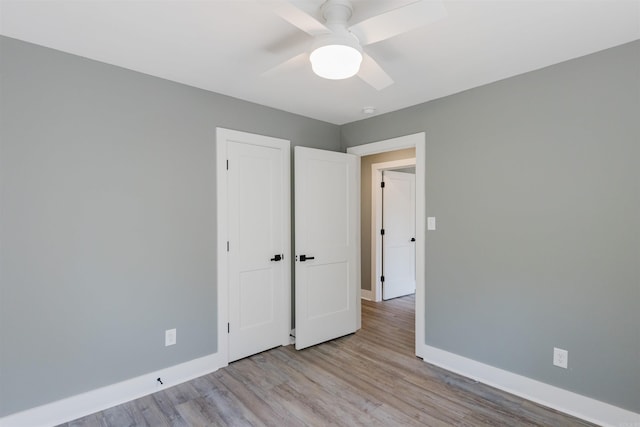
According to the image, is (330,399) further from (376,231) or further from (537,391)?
(376,231)

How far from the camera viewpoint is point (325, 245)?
347cm

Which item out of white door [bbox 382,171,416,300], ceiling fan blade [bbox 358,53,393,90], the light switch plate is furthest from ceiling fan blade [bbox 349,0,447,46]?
white door [bbox 382,171,416,300]

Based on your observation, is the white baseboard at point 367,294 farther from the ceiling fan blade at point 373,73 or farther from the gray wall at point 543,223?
the ceiling fan blade at point 373,73

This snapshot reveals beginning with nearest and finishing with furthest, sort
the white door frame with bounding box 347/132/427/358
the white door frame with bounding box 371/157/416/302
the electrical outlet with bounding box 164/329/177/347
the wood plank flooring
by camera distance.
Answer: the wood plank flooring → the electrical outlet with bounding box 164/329/177/347 → the white door frame with bounding box 347/132/427/358 → the white door frame with bounding box 371/157/416/302

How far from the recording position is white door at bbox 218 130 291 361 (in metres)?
2.96

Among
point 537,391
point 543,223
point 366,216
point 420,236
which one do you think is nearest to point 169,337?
point 420,236

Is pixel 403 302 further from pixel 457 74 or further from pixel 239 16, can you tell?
pixel 239 16

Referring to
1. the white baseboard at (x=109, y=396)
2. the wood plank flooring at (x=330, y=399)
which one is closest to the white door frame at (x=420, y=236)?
the wood plank flooring at (x=330, y=399)

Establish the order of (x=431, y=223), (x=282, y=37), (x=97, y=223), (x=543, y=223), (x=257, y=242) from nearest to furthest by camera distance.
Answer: (x=282, y=37)
(x=97, y=223)
(x=543, y=223)
(x=431, y=223)
(x=257, y=242)

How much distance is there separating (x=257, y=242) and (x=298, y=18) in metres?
2.16

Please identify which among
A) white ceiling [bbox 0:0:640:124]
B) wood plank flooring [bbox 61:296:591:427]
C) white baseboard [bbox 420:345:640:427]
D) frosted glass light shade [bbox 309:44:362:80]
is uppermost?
white ceiling [bbox 0:0:640:124]

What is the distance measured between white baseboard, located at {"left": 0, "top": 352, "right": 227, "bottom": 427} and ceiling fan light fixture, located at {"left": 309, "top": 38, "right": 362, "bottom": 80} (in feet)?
8.24

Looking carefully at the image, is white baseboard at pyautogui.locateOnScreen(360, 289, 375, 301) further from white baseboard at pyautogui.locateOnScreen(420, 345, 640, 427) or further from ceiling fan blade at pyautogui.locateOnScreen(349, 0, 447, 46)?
ceiling fan blade at pyautogui.locateOnScreen(349, 0, 447, 46)

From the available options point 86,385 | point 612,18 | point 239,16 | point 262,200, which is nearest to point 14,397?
point 86,385
